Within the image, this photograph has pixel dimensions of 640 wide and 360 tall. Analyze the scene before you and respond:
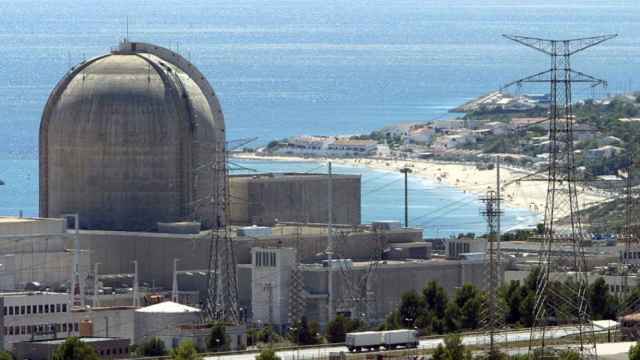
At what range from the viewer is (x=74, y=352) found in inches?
2442

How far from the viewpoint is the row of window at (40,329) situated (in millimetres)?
73250

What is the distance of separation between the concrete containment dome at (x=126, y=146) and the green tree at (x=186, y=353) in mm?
23495

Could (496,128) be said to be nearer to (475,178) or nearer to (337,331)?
(475,178)

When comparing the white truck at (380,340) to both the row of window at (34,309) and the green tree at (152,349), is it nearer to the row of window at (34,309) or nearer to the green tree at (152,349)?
the green tree at (152,349)

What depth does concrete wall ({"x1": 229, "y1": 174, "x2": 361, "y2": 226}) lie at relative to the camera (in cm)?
9238

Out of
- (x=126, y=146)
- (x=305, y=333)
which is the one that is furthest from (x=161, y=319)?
(x=126, y=146)

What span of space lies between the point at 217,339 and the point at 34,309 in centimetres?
747

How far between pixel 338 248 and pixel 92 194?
7.92m

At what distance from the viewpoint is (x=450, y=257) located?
8944 cm

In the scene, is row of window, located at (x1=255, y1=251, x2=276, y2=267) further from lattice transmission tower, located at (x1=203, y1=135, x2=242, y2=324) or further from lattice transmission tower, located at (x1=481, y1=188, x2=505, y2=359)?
lattice transmission tower, located at (x1=481, y1=188, x2=505, y2=359)

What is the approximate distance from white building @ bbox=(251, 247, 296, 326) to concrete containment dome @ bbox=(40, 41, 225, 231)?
592 cm

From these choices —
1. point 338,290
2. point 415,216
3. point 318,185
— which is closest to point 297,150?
point 415,216

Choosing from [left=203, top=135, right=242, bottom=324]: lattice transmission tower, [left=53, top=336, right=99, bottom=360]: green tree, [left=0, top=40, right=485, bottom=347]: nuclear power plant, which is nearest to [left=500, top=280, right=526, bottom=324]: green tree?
[left=0, top=40, right=485, bottom=347]: nuclear power plant

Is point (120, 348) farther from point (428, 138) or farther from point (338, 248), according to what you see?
point (428, 138)
